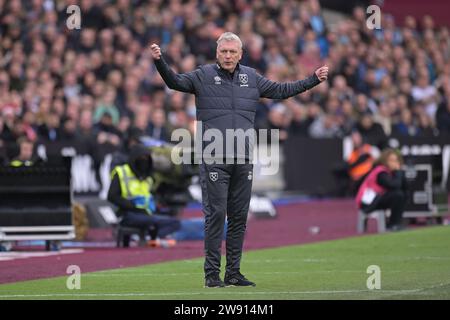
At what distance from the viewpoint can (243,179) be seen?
13.5 metres

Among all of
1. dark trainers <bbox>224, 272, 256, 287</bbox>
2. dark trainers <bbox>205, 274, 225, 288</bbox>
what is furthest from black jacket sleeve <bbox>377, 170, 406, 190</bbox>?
dark trainers <bbox>205, 274, 225, 288</bbox>

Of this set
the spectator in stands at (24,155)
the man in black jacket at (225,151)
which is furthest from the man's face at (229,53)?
the spectator in stands at (24,155)

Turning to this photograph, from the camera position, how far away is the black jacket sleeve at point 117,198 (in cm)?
2039

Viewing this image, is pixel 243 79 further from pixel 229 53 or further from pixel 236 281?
pixel 236 281

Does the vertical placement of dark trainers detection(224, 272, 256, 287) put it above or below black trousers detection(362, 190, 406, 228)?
below

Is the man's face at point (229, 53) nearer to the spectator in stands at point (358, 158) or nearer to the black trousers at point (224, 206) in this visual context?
the black trousers at point (224, 206)

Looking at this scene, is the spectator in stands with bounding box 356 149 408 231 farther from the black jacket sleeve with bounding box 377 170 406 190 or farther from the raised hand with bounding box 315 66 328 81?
the raised hand with bounding box 315 66 328 81

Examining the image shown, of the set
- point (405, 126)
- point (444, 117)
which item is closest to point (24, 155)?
point (405, 126)

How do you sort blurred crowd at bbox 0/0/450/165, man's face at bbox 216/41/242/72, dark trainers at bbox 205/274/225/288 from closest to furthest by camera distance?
man's face at bbox 216/41/242/72 < dark trainers at bbox 205/274/225/288 < blurred crowd at bbox 0/0/450/165

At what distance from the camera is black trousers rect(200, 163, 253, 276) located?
527 inches

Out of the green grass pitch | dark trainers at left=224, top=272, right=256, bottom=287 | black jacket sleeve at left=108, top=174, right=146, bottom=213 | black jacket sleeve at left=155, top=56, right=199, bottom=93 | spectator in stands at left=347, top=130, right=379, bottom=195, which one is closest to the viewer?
the green grass pitch

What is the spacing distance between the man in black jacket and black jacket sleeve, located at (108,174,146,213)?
22.8ft

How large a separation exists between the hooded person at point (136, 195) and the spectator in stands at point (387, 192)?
3.97 meters
